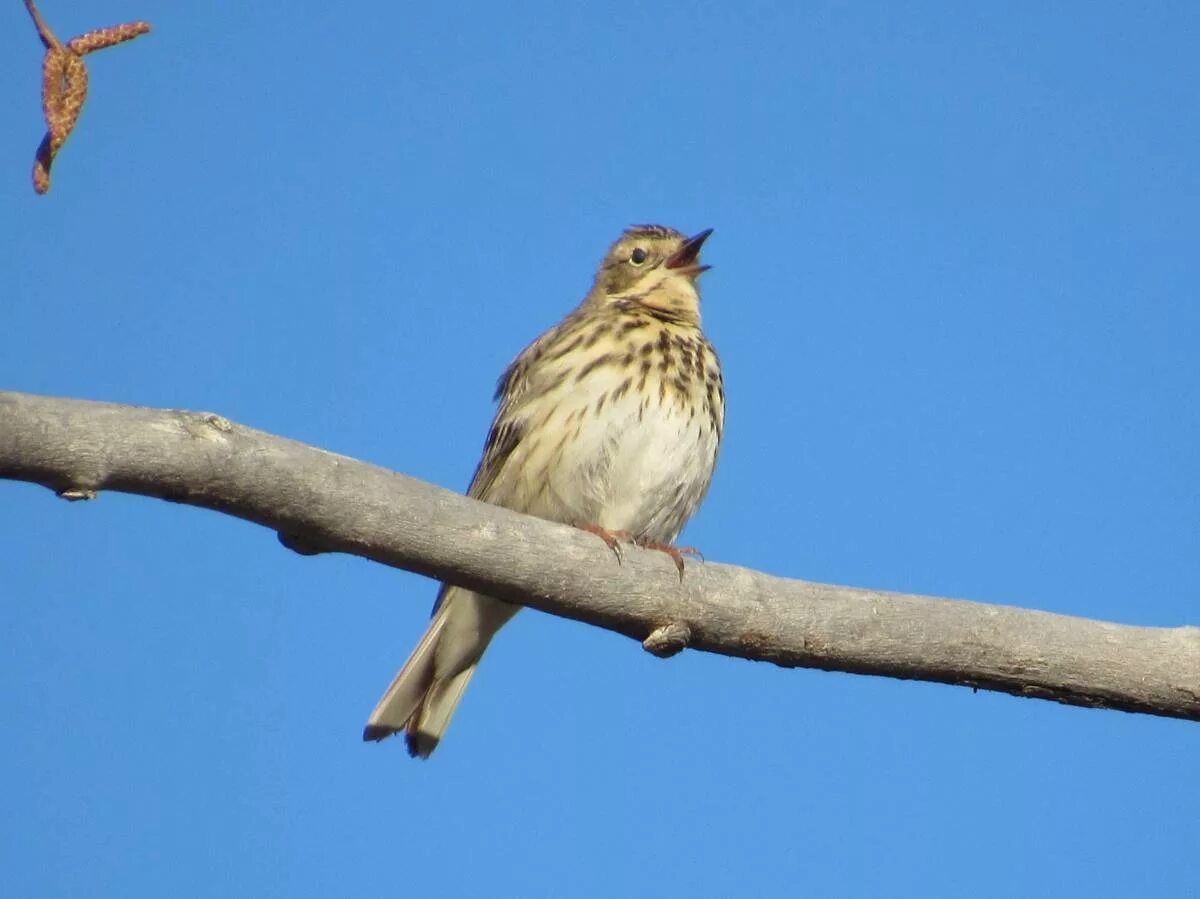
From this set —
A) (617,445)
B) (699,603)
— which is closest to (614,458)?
(617,445)

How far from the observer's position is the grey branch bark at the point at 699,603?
5.38 m

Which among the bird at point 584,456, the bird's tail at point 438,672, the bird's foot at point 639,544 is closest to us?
the bird's foot at point 639,544

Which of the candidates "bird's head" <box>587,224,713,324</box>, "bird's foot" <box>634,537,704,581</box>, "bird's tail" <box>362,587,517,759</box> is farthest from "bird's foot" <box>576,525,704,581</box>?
"bird's head" <box>587,224,713,324</box>

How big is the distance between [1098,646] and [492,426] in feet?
14.2

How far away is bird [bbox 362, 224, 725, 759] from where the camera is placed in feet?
28.7

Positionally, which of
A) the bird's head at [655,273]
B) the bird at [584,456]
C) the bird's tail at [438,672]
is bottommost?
the bird's tail at [438,672]

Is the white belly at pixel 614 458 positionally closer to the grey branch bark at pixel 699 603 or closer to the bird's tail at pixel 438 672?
the bird's tail at pixel 438 672

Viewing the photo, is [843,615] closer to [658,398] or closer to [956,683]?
[956,683]

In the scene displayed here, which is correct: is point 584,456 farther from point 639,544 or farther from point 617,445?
point 639,544

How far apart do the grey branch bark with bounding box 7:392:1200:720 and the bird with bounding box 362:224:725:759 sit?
2.37m

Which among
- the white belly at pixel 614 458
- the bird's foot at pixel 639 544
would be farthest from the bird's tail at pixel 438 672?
the bird's foot at pixel 639 544

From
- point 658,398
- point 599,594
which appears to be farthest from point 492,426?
point 599,594

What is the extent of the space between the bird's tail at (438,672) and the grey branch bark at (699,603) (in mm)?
2483

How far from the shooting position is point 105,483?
490 centimetres
